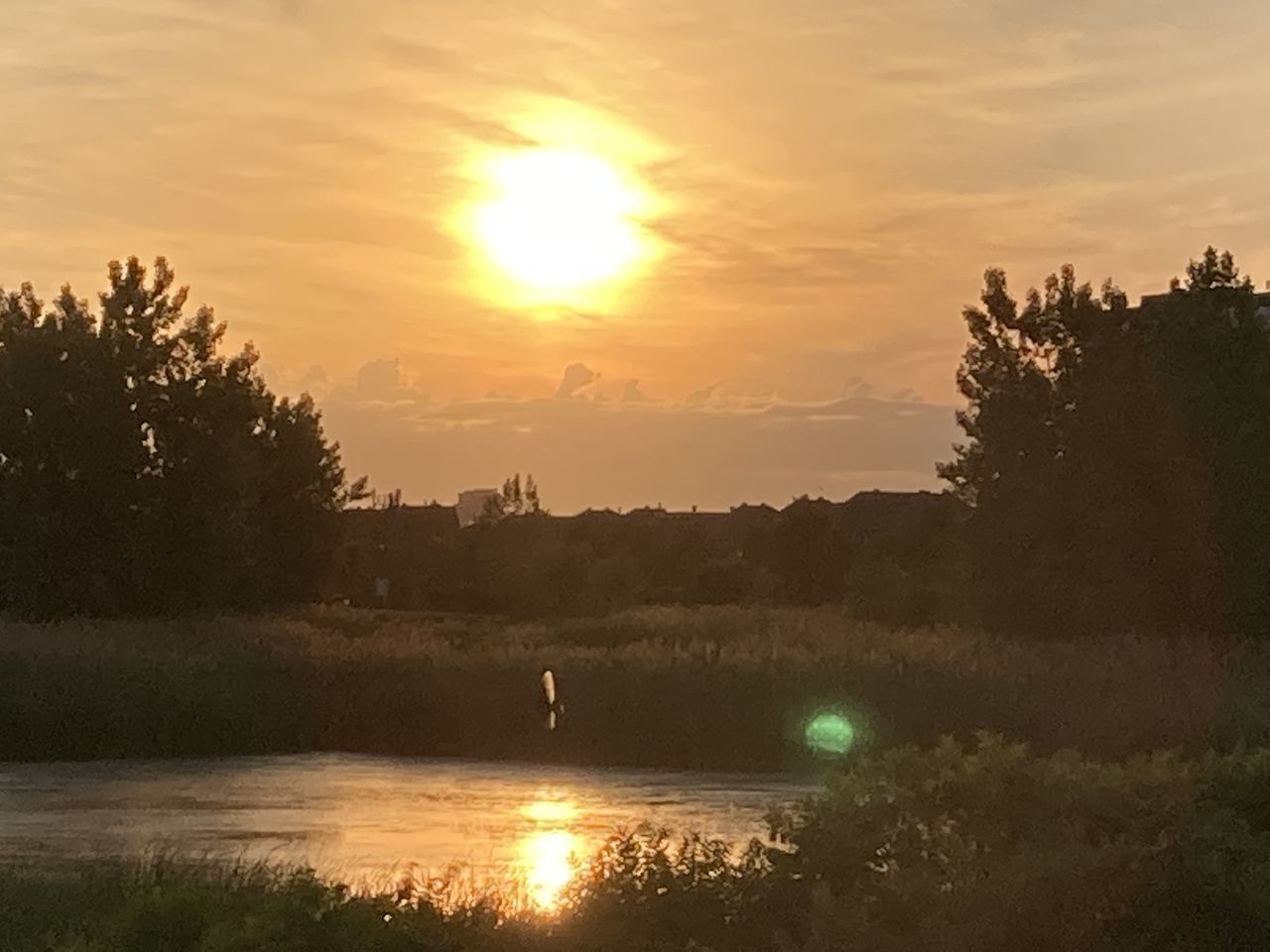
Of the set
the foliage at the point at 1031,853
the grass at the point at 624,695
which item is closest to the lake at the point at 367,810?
the grass at the point at 624,695

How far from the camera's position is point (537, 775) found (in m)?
33.3

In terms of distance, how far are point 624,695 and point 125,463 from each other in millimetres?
21133

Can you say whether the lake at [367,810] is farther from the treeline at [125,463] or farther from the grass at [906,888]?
the treeline at [125,463]

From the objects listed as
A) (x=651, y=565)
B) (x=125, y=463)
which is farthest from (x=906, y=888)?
(x=651, y=565)

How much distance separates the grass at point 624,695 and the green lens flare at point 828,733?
0.25m

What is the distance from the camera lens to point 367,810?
27734 millimetres

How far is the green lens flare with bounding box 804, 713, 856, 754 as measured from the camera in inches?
1329

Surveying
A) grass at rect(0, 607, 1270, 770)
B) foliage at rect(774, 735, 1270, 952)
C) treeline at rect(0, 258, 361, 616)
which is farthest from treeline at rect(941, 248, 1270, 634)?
foliage at rect(774, 735, 1270, 952)

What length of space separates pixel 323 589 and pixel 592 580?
13.4m

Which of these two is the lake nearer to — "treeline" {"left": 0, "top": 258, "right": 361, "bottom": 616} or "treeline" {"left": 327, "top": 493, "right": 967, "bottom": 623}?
"treeline" {"left": 0, "top": 258, "right": 361, "bottom": 616}

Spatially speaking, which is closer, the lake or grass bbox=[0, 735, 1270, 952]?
grass bbox=[0, 735, 1270, 952]

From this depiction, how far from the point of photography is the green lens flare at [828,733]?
111 ft

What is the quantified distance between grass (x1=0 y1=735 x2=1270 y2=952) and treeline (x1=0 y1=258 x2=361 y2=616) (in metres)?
39.1

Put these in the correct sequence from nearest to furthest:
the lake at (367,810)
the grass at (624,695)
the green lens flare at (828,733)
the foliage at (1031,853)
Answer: the foliage at (1031,853) < the lake at (367,810) < the grass at (624,695) < the green lens flare at (828,733)
